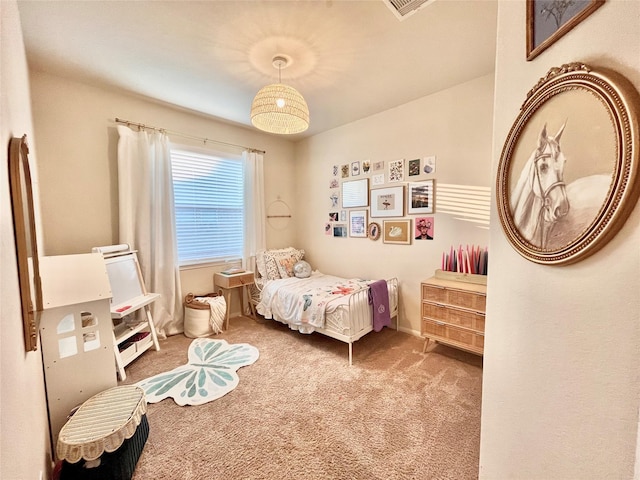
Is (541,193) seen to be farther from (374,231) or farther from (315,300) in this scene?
(374,231)

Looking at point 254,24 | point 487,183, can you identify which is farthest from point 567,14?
point 487,183

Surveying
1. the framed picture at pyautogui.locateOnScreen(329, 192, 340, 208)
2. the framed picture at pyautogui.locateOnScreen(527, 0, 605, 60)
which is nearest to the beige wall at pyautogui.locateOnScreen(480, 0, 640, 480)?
the framed picture at pyautogui.locateOnScreen(527, 0, 605, 60)

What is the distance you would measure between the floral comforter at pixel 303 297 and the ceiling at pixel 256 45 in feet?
7.08

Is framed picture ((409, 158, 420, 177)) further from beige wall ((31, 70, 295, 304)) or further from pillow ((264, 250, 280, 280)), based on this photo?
beige wall ((31, 70, 295, 304))

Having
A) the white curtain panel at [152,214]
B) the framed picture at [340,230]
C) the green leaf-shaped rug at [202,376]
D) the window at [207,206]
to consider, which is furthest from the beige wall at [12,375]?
the framed picture at [340,230]

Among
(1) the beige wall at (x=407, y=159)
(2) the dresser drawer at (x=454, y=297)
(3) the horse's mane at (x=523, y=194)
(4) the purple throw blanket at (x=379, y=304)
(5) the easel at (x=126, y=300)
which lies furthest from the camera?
(4) the purple throw blanket at (x=379, y=304)

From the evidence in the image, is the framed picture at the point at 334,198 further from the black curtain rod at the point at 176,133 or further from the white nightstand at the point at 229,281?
the white nightstand at the point at 229,281

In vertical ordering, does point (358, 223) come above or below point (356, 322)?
above

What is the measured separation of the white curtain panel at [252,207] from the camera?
12.3 ft

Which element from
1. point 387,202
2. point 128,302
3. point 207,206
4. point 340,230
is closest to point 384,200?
point 387,202

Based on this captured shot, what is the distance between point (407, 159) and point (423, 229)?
33.4 inches

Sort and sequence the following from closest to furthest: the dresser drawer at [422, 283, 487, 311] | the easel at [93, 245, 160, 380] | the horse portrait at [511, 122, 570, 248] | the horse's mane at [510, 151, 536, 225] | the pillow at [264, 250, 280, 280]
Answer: the horse portrait at [511, 122, 570, 248] → the horse's mane at [510, 151, 536, 225] → the dresser drawer at [422, 283, 487, 311] → the easel at [93, 245, 160, 380] → the pillow at [264, 250, 280, 280]

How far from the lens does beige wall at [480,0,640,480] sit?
1.87 feet

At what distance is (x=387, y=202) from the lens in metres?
3.24
